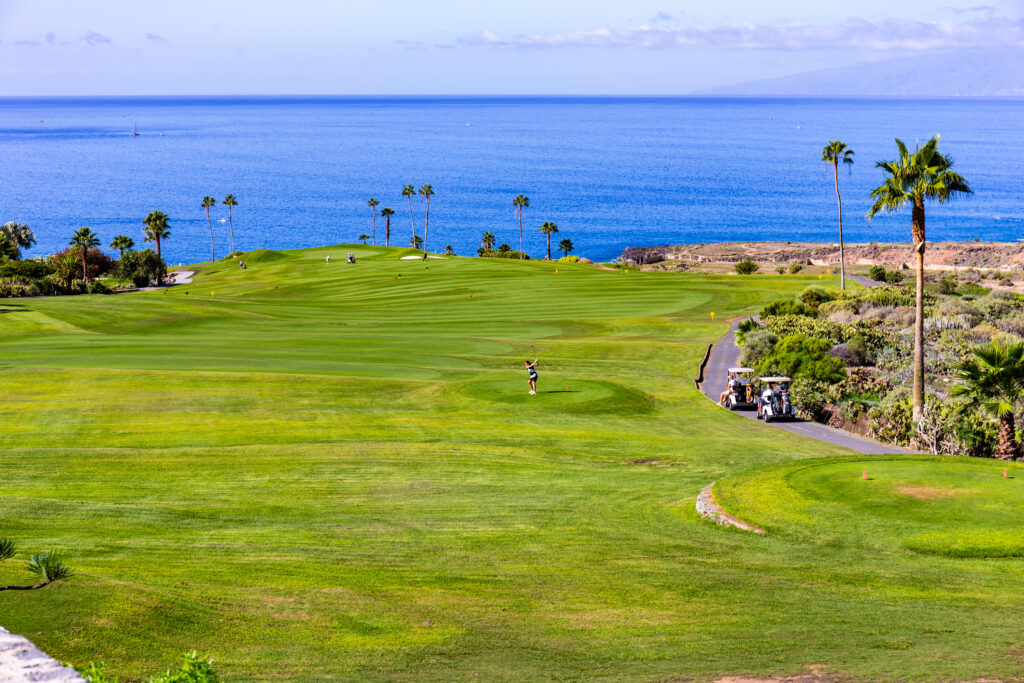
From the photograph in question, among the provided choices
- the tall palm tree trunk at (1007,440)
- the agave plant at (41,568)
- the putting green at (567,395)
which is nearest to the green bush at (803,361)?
the putting green at (567,395)

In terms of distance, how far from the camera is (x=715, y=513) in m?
21.4

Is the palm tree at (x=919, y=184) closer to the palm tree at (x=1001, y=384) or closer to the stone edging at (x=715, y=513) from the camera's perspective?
the palm tree at (x=1001, y=384)

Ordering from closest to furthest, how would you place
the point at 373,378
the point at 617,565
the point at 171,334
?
1. the point at 617,565
2. the point at 373,378
3. the point at 171,334

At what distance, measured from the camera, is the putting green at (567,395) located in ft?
120

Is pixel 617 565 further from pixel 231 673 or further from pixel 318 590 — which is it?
pixel 231 673

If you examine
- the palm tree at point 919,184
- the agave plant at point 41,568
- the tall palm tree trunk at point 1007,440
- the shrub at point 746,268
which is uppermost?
the palm tree at point 919,184

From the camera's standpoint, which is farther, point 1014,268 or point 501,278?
point 1014,268

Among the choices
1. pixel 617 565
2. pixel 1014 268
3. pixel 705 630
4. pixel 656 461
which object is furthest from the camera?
pixel 1014 268

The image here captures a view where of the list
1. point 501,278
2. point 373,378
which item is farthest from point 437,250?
point 373,378

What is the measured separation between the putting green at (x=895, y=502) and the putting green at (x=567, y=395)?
12728 mm

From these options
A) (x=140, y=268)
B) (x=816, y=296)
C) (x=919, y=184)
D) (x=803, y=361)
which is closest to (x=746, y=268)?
(x=816, y=296)

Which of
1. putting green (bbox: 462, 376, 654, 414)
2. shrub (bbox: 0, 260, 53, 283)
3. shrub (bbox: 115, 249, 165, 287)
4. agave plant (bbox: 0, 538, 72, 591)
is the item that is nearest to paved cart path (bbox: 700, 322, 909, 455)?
putting green (bbox: 462, 376, 654, 414)

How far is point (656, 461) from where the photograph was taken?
91.6 ft

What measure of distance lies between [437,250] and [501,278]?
90.7 metres
